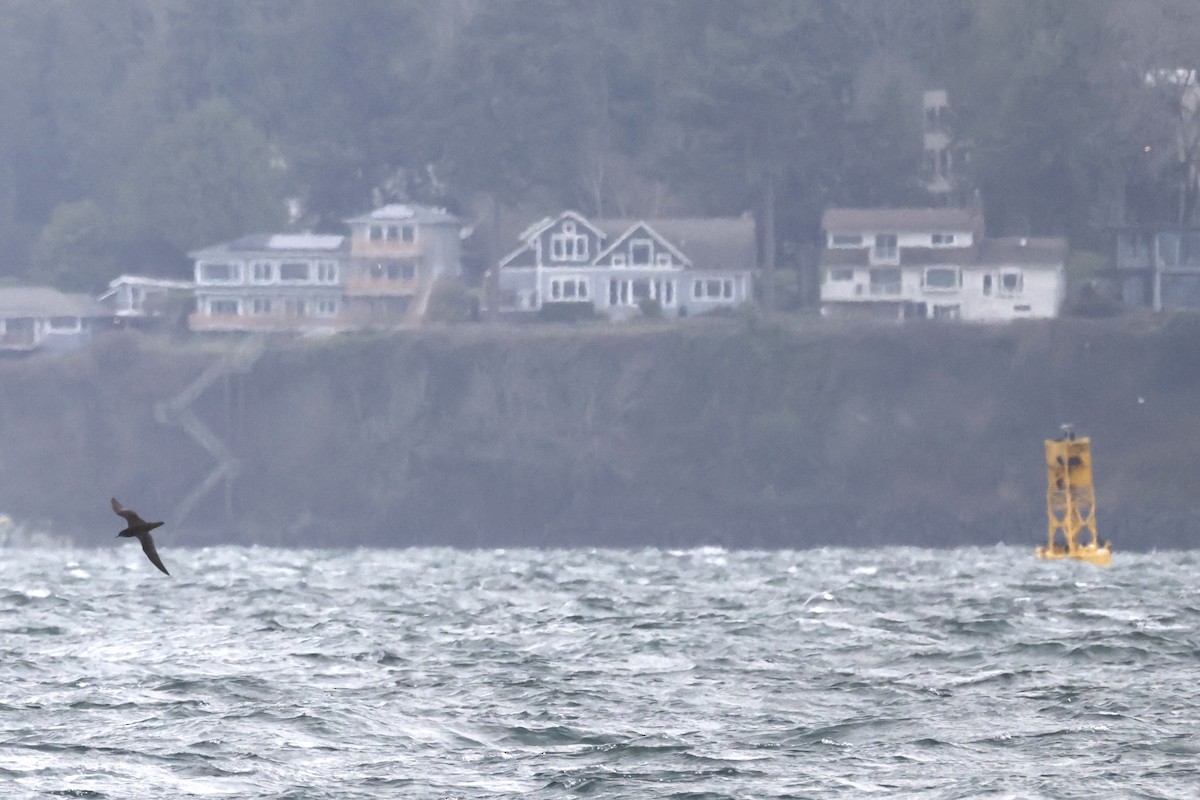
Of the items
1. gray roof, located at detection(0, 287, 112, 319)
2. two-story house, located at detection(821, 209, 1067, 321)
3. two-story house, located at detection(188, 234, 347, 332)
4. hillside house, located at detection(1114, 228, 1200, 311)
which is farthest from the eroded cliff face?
gray roof, located at detection(0, 287, 112, 319)

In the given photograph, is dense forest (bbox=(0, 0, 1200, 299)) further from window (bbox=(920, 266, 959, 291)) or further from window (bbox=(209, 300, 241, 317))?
window (bbox=(209, 300, 241, 317))

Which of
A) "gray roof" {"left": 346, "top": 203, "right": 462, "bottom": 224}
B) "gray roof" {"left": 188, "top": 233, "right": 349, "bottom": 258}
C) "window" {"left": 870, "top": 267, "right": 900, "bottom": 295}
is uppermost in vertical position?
"gray roof" {"left": 346, "top": 203, "right": 462, "bottom": 224}

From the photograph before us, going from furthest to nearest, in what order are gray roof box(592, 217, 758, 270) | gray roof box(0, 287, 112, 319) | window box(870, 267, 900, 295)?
gray roof box(0, 287, 112, 319) < gray roof box(592, 217, 758, 270) < window box(870, 267, 900, 295)

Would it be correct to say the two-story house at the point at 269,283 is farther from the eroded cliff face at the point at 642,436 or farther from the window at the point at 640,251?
the window at the point at 640,251

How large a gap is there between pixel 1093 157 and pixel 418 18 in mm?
38517

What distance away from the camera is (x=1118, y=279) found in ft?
354

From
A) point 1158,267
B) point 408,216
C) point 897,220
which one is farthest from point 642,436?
point 1158,267

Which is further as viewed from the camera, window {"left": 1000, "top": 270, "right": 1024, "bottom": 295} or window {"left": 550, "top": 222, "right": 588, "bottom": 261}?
window {"left": 550, "top": 222, "right": 588, "bottom": 261}

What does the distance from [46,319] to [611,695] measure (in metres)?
92.6

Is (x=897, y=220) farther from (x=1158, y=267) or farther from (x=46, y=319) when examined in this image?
(x=46, y=319)

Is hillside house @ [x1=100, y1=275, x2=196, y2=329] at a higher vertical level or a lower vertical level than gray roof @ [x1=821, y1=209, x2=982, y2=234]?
lower

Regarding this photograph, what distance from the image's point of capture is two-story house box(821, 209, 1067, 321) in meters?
106

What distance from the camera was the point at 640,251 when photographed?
11156 cm

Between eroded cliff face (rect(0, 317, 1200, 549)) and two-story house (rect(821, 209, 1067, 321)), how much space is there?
634 centimetres
